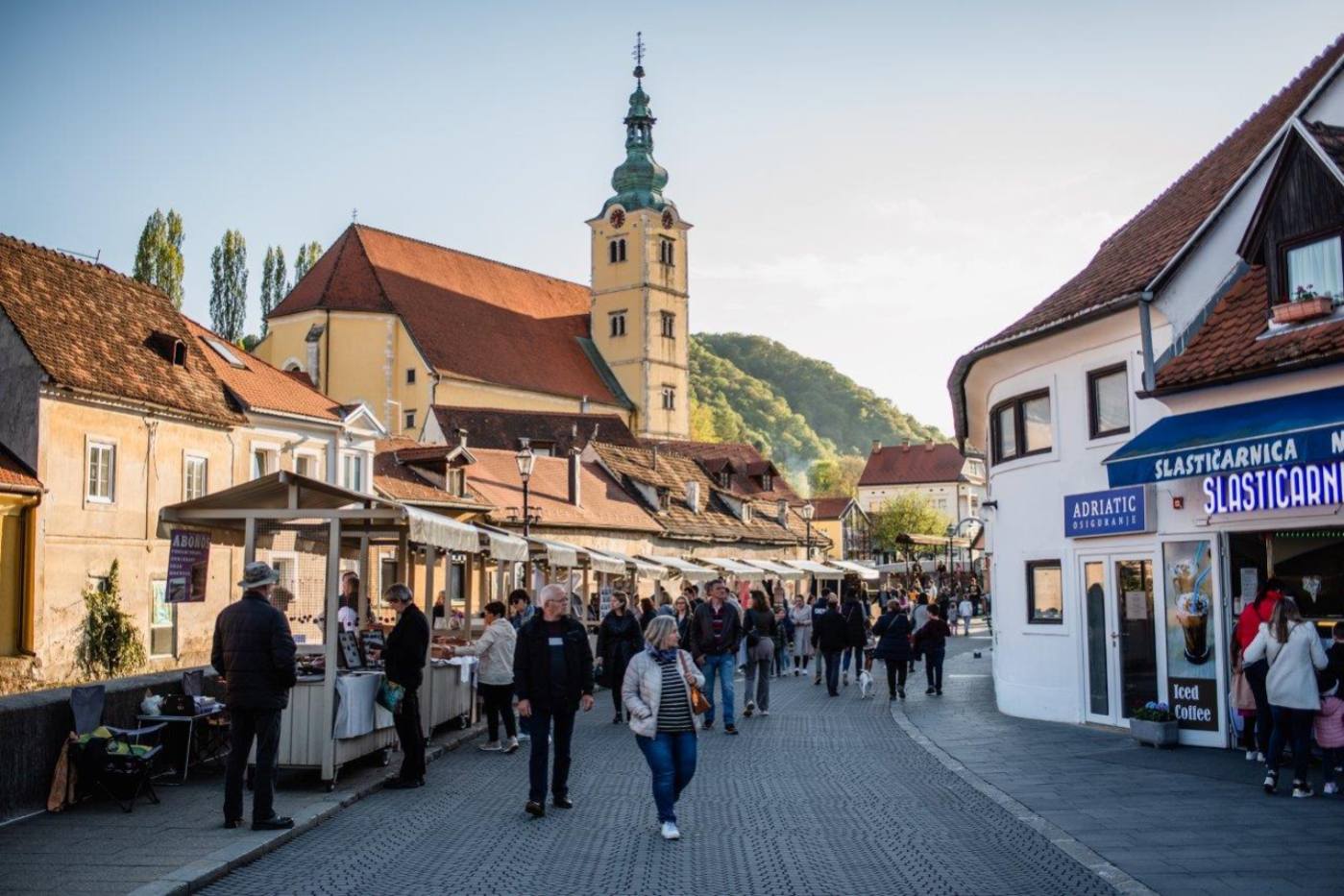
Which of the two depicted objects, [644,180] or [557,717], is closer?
[557,717]

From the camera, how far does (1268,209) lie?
53.0 ft

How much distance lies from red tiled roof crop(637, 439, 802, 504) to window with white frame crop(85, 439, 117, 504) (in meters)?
39.2

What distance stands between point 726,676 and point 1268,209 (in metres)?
9.08

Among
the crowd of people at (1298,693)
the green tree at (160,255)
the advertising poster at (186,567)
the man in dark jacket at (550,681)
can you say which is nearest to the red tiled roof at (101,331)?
the advertising poster at (186,567)

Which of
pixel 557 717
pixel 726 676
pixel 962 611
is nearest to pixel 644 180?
pixel 962 611

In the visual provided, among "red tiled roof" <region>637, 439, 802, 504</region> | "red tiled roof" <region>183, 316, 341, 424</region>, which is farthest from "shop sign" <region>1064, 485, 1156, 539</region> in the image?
"red tiled roof" <region>637, 439, 802, 504</region>

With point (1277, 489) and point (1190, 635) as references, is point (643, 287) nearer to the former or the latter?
point (1190, 635)

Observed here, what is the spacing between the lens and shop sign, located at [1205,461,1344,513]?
551 inches

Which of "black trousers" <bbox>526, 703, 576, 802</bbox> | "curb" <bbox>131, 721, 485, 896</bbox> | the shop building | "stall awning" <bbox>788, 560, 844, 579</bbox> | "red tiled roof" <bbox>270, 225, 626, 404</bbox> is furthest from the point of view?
"red tiled roof" <bbox>270, 225, 626, 404</bbox>

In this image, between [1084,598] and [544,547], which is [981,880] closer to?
[1084,598]

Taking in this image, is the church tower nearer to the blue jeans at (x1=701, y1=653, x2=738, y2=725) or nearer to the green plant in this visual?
the green plant

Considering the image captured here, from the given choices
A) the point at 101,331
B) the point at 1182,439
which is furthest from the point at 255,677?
the point at 101,331

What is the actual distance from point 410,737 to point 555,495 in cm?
4029

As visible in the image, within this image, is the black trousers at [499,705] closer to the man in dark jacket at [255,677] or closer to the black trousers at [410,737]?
the black trousers at [410,737]
